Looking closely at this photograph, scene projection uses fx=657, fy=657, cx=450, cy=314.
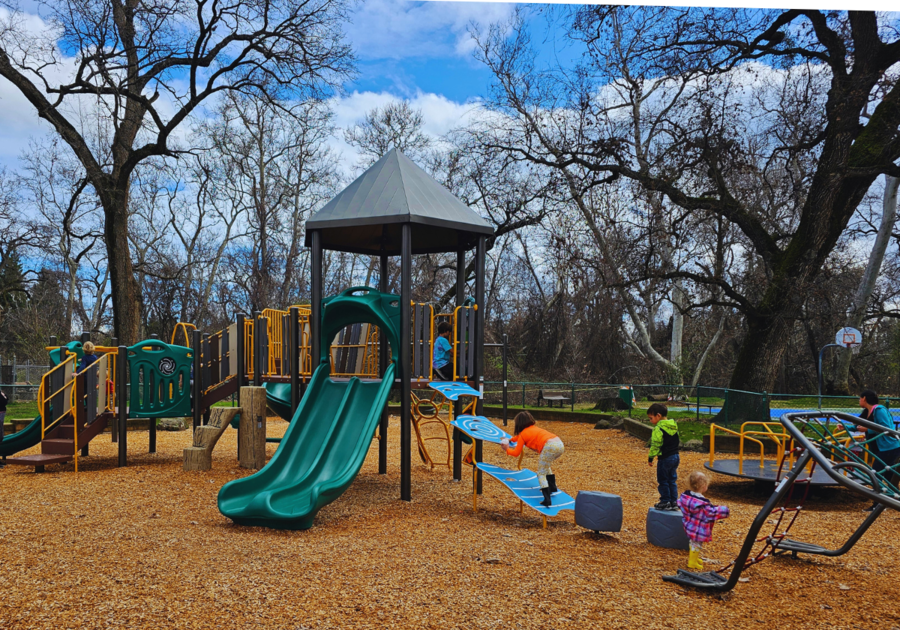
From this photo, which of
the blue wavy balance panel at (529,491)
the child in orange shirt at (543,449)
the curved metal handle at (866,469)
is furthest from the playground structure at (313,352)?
the curved metal handle at (866,469)

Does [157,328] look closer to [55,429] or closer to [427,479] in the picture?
[55,429]

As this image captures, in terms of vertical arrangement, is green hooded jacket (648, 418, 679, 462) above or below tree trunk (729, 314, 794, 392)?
below

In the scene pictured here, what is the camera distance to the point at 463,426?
7.12 m

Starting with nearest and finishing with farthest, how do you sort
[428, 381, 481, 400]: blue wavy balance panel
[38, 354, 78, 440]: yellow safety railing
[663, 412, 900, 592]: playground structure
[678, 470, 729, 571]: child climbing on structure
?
[663, 412, 900, 592]: playground structure, [678, 470, 729, 571]: child climbing on structure, [428, 381, 481, 400]: blue wavy balance panel, [38, 354, 78, 440]: yellow safety railing

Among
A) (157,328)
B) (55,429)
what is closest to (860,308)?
(55,429)

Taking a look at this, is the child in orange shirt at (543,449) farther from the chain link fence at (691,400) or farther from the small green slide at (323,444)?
the chain link fence at (691,400)

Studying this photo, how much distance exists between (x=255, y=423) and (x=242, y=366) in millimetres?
1070

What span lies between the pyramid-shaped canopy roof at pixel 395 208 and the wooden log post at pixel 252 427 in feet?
7.93

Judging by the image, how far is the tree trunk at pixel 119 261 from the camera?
1675 centimetres

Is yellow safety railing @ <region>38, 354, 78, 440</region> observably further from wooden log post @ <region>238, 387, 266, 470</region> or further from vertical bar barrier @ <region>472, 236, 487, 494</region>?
vertical bar barrier @ <region>472, 236, 487, 494</region>

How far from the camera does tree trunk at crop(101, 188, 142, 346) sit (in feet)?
55.0

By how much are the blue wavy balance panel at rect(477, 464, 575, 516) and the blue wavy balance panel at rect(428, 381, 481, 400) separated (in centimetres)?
103

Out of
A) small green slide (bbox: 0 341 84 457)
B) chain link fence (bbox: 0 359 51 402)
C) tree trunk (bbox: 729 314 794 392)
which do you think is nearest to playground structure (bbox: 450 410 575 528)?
small green slide (bbox: 0 341 84 457)

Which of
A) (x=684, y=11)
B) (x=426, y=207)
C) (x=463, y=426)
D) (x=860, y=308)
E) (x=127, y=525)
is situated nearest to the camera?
(x=127, y=525)
